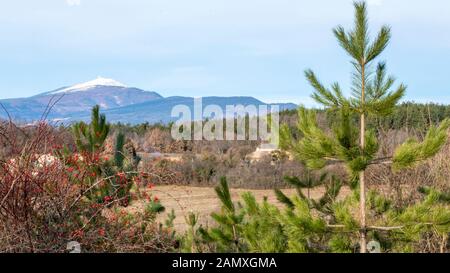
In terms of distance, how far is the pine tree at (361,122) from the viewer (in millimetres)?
6727

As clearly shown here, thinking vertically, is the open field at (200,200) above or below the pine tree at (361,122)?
below

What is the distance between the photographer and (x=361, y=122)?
672 centimetres

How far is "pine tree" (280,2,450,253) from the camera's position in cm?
673

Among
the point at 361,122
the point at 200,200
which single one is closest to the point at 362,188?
the point at 361,122

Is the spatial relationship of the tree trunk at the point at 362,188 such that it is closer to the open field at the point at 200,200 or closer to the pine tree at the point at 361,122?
the pine tree at the point at 361,122

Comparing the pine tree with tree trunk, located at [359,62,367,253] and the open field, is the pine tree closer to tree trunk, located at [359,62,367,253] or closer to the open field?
tree trunk, located at [359,62,367,253]

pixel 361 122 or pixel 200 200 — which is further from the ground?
pixel 361 122

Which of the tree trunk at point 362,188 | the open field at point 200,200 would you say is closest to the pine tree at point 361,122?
the tree trunk at point 362,188

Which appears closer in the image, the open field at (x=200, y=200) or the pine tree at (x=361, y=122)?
the pine tree at (x=361, y=122)

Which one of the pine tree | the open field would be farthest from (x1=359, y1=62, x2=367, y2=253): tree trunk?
the open field

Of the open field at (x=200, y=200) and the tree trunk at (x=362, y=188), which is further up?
the tree trunk at (x=362, y=188)

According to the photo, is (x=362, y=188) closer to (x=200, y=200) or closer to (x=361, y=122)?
(x=361, y=122)
